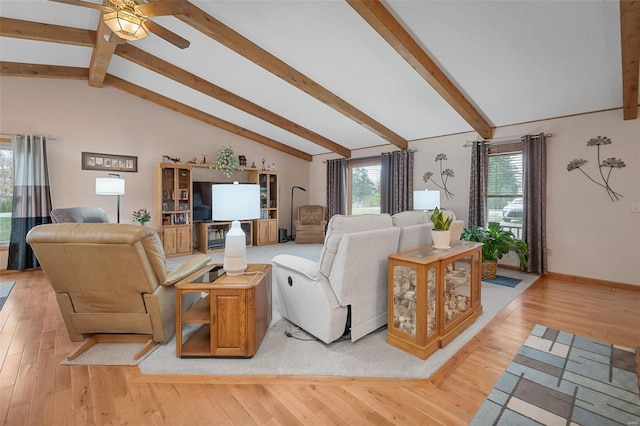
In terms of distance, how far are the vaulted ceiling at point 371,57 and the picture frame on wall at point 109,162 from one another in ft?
3.92

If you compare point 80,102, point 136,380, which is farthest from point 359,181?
point 136,380

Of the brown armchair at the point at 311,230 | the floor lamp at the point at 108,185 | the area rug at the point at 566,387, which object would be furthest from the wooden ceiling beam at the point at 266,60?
the area rug at the point at 566,387

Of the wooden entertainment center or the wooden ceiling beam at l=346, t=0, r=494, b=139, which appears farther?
the wooden entertainment center

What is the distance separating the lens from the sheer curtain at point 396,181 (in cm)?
593

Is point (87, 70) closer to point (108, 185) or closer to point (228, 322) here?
point (108, 185)

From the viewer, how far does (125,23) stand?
2258mm

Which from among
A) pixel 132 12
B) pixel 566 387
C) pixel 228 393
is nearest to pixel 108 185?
pixel 132 12

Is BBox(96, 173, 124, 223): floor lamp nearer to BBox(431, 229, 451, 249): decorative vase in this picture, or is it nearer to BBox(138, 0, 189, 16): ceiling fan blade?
BBox(138, 0, 189, 16): ceiling fan blade

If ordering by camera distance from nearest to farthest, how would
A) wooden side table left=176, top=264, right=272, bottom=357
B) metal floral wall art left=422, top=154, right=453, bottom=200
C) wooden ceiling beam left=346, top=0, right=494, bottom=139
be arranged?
wooden side table left=176, top=264, right=272, bottom=357
wooden ceiling beam left=346, top=0, right=494, bottom=139
metal floral wall art left=422, top=154, right=453, bottom=200

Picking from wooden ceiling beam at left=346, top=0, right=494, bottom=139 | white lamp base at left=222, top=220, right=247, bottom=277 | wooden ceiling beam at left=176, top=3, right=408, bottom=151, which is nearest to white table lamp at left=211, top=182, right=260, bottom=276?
white lamp base at left=222, top=220, right=247, bottom=277

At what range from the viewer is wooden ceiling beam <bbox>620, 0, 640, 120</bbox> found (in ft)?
7.55

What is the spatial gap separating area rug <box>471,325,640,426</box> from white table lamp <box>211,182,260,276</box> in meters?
1.77

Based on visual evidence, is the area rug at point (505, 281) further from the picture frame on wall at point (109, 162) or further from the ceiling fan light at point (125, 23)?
the picture frame on wall at point (109, 162)

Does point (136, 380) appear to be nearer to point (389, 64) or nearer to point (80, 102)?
point (389, 64)
